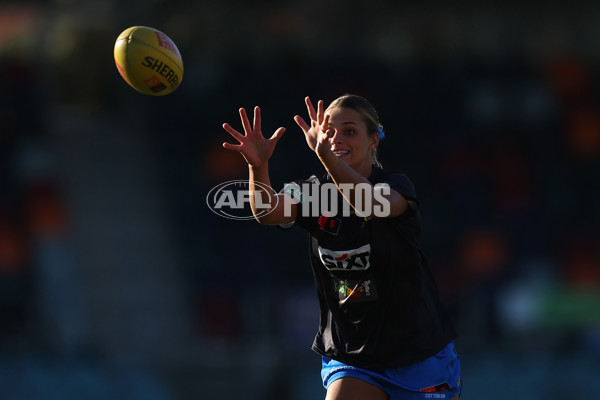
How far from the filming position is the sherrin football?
5.14 metres

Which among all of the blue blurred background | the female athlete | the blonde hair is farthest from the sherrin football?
the blue blurred background

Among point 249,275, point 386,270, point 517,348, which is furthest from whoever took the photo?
point 249,275

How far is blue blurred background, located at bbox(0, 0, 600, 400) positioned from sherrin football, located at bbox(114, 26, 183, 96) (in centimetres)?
528

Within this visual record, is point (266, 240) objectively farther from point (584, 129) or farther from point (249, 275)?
point (584, 129)

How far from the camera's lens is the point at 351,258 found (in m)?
4.35

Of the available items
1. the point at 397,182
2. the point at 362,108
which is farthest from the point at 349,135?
the point at 397,182

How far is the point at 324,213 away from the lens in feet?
14.6

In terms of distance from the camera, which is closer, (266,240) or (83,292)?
(83,292)

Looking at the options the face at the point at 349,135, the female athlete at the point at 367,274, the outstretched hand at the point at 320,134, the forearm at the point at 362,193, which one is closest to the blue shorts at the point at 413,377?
the female athlete at the point at 367,274

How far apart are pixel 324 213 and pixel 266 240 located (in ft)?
34.8

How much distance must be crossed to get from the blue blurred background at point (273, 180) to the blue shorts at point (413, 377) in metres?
5.27

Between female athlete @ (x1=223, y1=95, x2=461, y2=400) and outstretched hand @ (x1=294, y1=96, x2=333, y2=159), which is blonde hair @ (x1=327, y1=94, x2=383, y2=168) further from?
outstretched hand @ (x1=294, y1=96, x2=333, y2=159)

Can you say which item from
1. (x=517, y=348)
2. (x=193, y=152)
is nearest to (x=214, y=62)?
(x=193, y=152)

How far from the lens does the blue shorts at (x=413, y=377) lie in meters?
4.41
